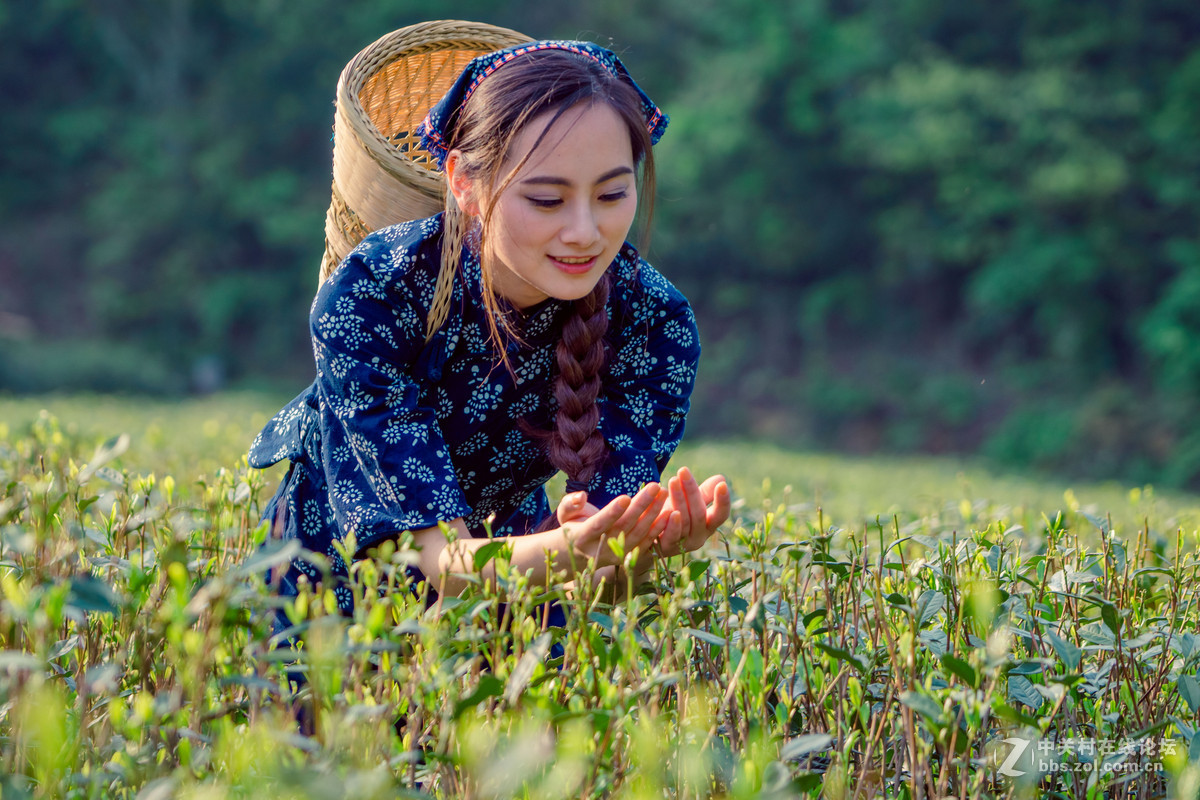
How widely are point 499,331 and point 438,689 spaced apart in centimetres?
91

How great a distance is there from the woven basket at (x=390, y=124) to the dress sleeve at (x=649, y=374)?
519mm

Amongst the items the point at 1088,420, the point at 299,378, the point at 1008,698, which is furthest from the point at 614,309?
the point at 299,378

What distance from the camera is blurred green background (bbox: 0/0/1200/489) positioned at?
14.5m

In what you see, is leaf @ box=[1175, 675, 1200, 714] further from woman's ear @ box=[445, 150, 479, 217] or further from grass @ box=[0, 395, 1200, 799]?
woman's ear @ box=[445, 150, 479, 217]

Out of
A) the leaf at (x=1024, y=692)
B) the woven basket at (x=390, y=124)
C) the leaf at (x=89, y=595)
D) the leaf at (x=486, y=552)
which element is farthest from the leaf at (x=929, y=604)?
the woven basket at (x=390, y=124)

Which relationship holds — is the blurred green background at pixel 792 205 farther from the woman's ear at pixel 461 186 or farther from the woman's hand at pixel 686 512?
the woman's hand at pixel 686 512

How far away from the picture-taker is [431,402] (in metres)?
1.95

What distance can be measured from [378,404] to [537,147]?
478mm

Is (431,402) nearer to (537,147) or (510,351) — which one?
(510,351)

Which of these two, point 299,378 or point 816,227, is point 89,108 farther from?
point 816,227

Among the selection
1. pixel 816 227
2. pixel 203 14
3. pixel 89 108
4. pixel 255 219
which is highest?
pixel 203 14

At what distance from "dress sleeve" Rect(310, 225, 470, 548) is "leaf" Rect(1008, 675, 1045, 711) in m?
0.82

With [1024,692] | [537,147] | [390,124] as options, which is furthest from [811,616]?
[390,124]

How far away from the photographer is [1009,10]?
52.6 ft
